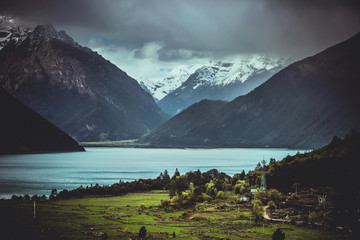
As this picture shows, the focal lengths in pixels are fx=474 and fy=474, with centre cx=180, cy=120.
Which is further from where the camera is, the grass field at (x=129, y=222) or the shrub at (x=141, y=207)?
the shrub at (x=141, y=207)

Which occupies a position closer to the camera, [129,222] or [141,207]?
[129,222]

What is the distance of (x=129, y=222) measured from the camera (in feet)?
365

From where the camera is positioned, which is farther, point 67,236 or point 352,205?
point 352,205

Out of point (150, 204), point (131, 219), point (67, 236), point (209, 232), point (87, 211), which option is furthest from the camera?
point (150, 204)

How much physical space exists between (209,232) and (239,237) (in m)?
7.68

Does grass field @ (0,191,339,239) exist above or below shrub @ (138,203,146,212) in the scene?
below

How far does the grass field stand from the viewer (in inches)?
3848

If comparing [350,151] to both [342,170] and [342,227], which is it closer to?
[342,170]

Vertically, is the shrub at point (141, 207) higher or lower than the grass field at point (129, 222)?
higher

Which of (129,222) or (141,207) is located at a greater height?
(141,207)

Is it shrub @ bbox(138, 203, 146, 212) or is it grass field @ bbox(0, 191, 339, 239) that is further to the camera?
shrub @ bbox(138, 203, 146, 212)

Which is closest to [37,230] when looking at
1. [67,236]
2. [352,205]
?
[67,236]

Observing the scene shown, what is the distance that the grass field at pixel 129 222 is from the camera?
9775cm

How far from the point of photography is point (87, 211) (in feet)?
412
